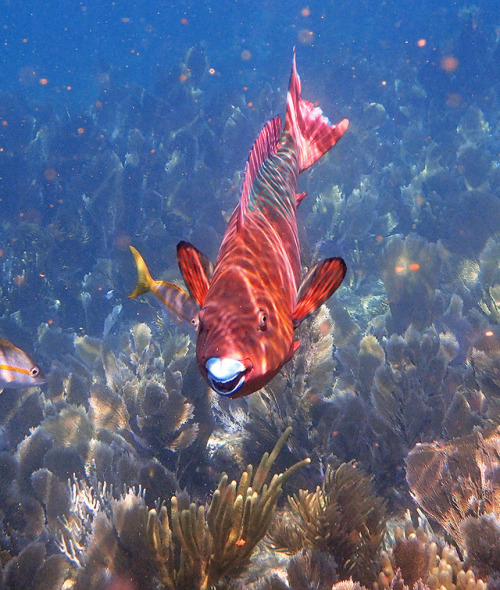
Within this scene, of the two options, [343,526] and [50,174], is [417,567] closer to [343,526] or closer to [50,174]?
[343,526]

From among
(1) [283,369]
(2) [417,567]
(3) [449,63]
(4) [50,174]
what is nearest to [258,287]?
(2) [417,567]

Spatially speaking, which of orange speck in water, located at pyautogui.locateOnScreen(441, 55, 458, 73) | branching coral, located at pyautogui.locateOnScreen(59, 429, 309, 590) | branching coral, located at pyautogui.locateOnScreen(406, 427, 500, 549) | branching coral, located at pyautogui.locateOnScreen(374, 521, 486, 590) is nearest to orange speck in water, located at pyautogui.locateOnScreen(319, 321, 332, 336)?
branching coral, located at pyautogui.locateOnScreen(406, 427, 500, 549)

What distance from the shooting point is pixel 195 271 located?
1.50 m

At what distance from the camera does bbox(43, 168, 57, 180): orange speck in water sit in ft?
38.2

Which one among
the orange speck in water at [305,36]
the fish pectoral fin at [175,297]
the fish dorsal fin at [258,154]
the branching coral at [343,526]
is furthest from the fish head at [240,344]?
the orange speck in water at [305,36]

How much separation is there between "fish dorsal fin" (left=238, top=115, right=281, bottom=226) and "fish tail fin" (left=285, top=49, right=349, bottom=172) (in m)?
0.19

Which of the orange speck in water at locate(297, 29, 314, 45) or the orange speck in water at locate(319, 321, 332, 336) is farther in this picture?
the orange speck in water at locate(297, 29, 314, 45)

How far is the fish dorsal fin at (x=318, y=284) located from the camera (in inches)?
54.7

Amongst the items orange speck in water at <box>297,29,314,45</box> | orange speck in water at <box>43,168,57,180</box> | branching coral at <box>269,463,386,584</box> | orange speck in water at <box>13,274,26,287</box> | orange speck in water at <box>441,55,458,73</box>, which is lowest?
orange speck in water at <box>13,274,26,287</box>

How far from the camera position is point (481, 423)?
3295 millimetres

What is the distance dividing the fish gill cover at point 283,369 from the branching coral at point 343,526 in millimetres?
13

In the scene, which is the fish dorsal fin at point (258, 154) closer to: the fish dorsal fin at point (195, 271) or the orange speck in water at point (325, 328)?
the fish dorsal fin at point (195, 271)

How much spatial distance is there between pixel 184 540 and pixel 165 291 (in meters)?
1.29

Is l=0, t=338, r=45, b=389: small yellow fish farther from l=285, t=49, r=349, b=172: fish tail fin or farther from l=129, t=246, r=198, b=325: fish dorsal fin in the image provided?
l=285, t=49, r=349, b=172: fish tail fin
